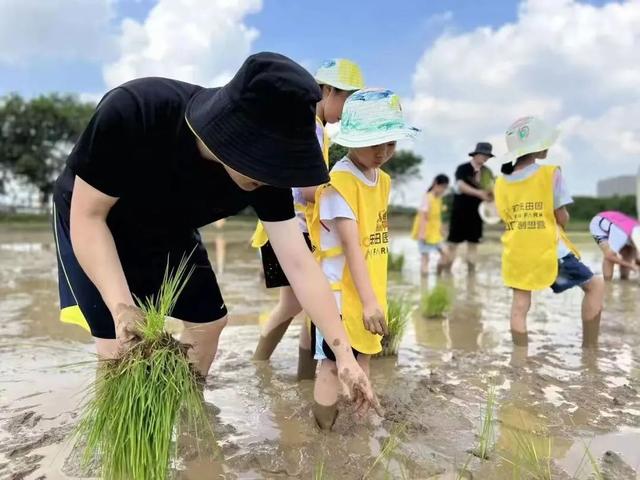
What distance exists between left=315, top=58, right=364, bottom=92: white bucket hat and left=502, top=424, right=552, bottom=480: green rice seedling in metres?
1.89

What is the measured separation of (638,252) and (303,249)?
5.43 m

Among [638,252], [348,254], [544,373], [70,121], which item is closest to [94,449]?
[348,254]

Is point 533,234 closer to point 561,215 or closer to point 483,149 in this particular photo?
point 561,215

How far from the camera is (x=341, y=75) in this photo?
10.2 ft

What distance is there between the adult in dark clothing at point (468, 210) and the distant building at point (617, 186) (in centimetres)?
2509

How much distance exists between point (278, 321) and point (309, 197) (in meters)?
0.96

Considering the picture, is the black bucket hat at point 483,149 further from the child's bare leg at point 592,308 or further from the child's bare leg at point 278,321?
the child's bare leg at point 278,321

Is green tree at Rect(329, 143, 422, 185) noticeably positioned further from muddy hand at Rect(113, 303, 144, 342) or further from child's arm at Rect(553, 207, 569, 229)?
muddy hand at Rect(113, 303, 144, 342)

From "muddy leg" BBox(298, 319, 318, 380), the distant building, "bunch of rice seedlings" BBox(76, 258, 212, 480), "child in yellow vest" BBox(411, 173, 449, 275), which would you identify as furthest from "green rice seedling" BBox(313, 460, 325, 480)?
the distant building

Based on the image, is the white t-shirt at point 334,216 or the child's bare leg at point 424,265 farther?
the child's bare leg at point 424,265

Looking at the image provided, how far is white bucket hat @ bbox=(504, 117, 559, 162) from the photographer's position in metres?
3.94

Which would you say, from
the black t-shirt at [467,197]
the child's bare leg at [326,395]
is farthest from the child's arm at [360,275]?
the black t-shirt at [467,197]

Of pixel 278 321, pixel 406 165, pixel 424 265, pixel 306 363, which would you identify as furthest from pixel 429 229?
pixel 406 165

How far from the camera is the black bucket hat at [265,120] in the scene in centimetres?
162
